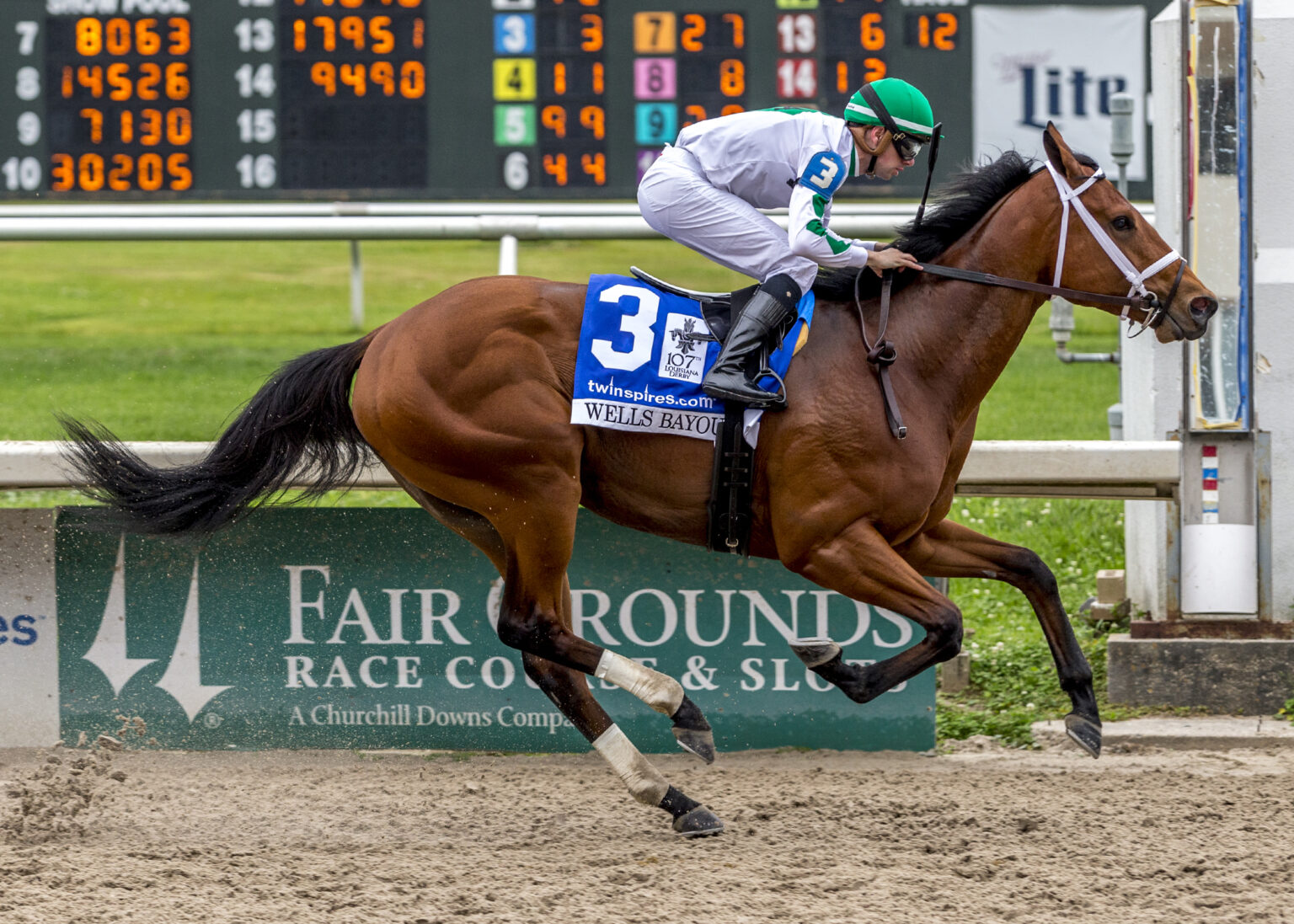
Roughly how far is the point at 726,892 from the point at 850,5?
746 centimetres

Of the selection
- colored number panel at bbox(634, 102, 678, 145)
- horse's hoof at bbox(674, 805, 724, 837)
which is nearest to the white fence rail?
horse's hoof at bbox(674, 805, 724, 837)

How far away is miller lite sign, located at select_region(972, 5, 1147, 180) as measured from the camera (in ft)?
33.3

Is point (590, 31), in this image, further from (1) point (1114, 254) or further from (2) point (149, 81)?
(1) point (1114, 254)

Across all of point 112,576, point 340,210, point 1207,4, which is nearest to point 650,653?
point 112,576

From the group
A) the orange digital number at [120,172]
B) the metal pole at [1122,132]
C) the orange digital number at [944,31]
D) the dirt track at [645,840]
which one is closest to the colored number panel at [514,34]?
the orange digital number at [120,172]

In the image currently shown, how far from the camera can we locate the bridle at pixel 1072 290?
3.95 metres

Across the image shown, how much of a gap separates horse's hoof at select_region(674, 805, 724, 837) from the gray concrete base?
1.89m

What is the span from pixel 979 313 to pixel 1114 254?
14.8 inches

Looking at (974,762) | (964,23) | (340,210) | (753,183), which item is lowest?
(974,762)

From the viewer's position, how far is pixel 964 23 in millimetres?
9961

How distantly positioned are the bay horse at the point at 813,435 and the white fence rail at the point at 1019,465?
0.72 metres

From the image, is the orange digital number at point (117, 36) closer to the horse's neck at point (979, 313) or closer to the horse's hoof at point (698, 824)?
the horse's neck at point (979, 313)

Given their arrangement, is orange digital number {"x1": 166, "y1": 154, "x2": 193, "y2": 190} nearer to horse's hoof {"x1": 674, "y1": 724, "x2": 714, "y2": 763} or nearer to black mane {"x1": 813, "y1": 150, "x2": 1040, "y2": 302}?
black mane {"x1": 813, "y1": 150, "x2": 1040, "y2": 302}

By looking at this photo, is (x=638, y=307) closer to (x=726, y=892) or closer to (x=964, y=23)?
(x=726, y=892)
